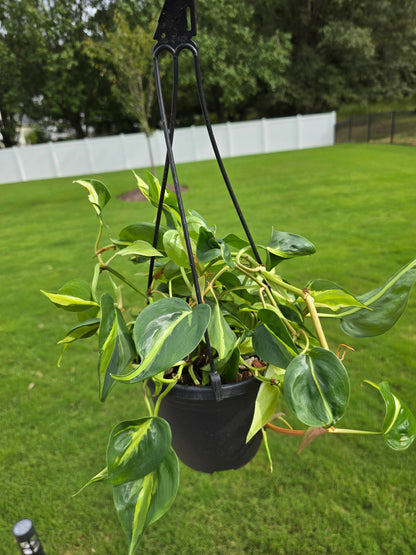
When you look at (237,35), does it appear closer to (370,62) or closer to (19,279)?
(370,62)

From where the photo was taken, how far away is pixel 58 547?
1423 mm

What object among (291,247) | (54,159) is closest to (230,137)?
(54,159)

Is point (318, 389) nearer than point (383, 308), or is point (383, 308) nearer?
point (318, 389)

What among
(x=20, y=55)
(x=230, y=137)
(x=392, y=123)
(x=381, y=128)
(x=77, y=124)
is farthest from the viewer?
(x=77, y=124)

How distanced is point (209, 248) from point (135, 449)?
0.38m

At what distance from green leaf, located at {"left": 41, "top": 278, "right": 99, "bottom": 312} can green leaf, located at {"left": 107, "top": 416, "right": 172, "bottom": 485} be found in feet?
0.92

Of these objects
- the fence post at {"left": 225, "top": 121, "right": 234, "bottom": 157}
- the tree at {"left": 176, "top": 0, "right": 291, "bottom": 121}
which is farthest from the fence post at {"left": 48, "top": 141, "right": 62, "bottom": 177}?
the fence post at {"left": 225, "top": 121, "right": 234, "bottom": 157}

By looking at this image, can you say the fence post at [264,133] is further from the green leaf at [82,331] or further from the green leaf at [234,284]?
the green leaf at [82,331]

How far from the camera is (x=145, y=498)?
0.67 metres

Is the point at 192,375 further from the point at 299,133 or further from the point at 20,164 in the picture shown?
the point at 299,133

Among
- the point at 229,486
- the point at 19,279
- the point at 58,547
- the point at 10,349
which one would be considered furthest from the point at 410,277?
the point at 19,279

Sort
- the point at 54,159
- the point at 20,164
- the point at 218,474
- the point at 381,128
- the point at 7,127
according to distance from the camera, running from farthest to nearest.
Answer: the point at 7,127, the point at 54,159, the point at 20,164, the point at 381,128, the point at 218,474

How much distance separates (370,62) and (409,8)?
216 cm

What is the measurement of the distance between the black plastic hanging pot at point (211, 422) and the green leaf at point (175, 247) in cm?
26
